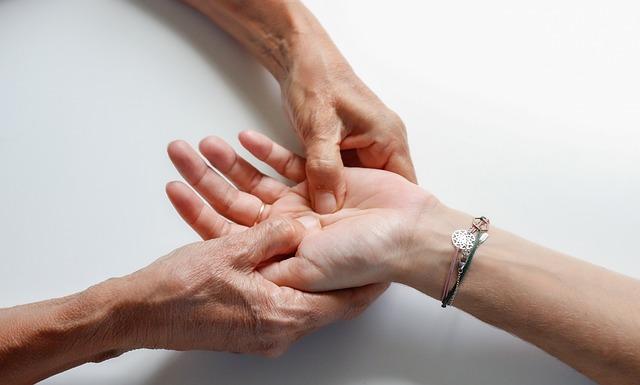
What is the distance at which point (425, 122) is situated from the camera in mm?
1312

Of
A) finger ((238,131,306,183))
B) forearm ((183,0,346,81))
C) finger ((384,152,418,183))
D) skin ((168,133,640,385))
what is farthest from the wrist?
forearm ((183,0,346,81))

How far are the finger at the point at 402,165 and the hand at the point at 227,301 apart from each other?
10.2 inches

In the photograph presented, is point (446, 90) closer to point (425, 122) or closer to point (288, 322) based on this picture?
point (425, 122)

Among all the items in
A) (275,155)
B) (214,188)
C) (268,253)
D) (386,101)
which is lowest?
→ (268,253)

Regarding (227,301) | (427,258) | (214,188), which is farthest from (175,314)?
(427,258)

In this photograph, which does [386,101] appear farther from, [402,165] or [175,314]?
[175,314]

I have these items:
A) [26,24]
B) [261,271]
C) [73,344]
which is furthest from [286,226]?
[26,24]

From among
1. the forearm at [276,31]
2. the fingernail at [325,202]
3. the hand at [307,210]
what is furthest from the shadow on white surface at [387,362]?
the forearm at [276,31]

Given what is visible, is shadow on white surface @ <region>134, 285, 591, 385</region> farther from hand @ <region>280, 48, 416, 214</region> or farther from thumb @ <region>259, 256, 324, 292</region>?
hand @ <region>280, 48, 416, 214</region>

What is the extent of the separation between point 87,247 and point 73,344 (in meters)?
0.29

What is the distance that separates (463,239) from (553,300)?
181 millimetres

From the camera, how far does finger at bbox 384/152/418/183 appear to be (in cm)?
118

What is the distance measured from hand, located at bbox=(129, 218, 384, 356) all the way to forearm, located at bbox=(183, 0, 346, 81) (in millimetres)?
399

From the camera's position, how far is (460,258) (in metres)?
1.08
